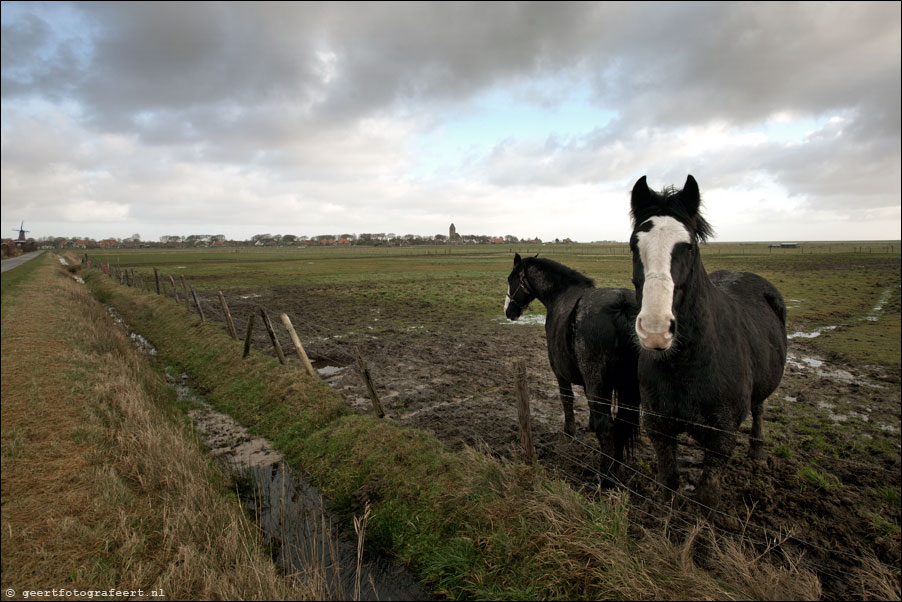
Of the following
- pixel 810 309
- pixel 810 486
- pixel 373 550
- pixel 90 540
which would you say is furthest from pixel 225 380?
pixel 810 309

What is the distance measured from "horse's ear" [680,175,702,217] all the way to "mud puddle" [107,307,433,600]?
12.4 ft

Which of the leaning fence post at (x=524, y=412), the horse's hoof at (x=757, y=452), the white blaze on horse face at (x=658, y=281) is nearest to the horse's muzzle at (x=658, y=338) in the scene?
the white blaze on horse face at (x=658, y=281)

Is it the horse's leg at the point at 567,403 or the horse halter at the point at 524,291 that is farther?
the horse halter at the point at 524,291

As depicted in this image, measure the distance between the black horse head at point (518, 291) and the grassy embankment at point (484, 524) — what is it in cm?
284

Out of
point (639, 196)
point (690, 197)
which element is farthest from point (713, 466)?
A: point (639, 196)

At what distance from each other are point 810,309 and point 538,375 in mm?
16547

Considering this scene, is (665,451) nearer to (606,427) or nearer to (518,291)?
(606,427)

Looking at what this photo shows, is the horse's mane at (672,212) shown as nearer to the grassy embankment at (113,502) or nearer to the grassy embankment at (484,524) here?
the grassy embankment at (484,524)

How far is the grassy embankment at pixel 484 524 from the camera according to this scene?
283 centimetres

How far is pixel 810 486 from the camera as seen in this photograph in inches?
188

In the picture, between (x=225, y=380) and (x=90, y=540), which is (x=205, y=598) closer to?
(x=90, y=540)

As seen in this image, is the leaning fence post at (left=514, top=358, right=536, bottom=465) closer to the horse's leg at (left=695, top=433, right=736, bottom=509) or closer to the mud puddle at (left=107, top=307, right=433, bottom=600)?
the horse's leg at (left=695, top=433, right=736, bottom=509)

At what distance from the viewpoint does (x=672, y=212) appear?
3020 millimetres

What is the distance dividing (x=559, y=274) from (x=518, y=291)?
912 mm
